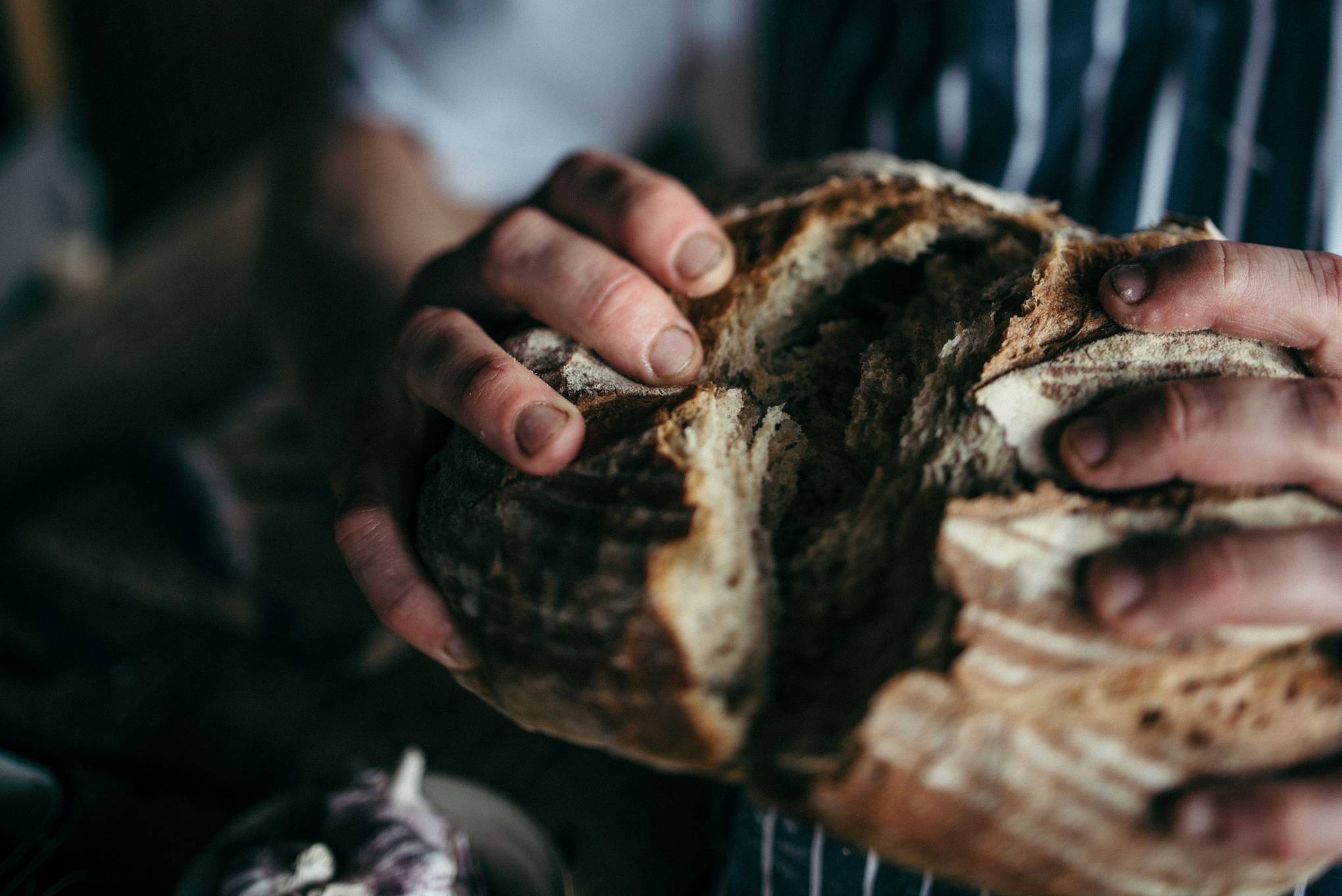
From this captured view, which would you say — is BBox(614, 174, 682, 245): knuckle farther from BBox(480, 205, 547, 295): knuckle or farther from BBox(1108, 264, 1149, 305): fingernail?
BBox(1108, 264, 1149, 305): fingernail

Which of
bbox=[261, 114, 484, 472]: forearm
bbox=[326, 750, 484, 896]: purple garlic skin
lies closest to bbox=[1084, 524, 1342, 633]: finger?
bbox=[326, 750, 484, 896]: purple garlic skin

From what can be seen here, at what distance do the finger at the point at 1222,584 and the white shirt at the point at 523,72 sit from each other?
106 cm

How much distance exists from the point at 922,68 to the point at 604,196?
0.47 metres

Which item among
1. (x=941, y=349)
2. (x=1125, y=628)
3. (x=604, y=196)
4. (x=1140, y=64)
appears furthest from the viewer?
(x=1140, y=64)

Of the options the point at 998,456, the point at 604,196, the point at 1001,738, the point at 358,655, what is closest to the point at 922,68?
the point at 604,196

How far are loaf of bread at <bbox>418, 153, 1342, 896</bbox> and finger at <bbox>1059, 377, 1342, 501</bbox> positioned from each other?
0.05 feet

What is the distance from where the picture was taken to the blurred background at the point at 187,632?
852 mm

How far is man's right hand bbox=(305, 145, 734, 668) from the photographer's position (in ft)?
1.97

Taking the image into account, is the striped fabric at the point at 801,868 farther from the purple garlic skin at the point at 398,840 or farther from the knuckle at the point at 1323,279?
the knuckle at the point at 1323,279

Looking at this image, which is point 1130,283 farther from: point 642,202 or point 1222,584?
point 642,202

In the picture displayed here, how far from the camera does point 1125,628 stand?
47cm

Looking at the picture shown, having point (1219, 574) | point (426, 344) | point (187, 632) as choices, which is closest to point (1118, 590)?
point (1219, 574)

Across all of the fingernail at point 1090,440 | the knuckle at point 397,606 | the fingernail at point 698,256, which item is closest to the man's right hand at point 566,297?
the fingernail at point 698,256

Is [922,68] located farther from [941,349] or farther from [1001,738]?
[1001,738]
